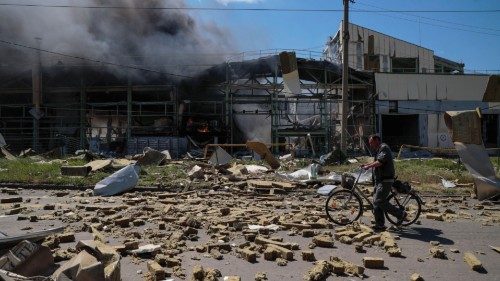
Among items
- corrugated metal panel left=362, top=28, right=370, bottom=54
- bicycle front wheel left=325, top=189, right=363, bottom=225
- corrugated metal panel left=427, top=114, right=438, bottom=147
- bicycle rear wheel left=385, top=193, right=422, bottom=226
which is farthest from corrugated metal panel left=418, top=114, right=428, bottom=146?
bicycle front wheel left=325, top=189, right=363, bottom=225

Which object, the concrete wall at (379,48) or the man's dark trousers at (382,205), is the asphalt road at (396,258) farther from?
the concrete wall at (379,48)

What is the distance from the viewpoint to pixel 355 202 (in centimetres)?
805

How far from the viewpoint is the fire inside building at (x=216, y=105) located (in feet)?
92.8

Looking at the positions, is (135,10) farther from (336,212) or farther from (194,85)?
(336,212)

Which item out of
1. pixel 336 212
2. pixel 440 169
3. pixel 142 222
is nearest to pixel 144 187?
pixel 142 222

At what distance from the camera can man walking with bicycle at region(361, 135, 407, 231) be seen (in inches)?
294

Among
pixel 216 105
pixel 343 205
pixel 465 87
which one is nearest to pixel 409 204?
pixel 343 205

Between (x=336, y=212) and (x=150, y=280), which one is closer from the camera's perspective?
(x=150, y=280)

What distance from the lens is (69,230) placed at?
7281mm

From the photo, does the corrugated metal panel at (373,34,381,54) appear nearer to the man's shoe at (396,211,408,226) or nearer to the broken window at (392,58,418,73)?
the broken window at (392,58,418,73)

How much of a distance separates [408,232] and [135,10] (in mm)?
28675

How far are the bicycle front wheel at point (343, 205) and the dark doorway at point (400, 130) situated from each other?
25.5 meters

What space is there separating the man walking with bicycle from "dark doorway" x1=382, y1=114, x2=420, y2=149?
2586 centimetres

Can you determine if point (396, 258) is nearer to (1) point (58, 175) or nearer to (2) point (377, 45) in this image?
(1) point (58, 175)
